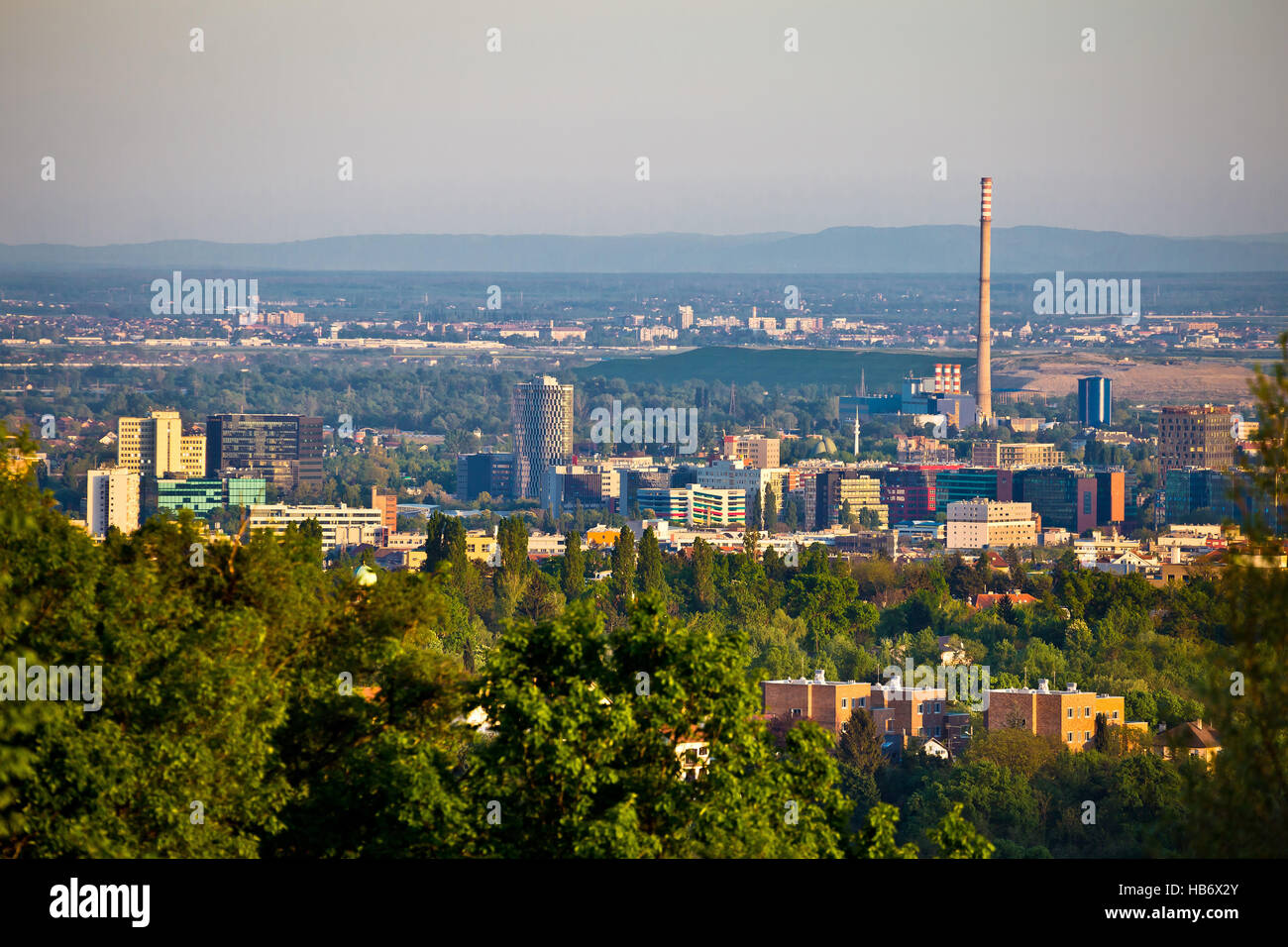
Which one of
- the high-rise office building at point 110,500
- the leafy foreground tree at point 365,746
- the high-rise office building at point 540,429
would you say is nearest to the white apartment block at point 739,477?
the high-rise office building at point 540,429

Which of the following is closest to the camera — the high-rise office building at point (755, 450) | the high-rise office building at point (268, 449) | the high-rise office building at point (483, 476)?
the high-rise office building at point (268, 449)

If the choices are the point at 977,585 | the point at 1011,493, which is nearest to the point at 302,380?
the point at 1011,493

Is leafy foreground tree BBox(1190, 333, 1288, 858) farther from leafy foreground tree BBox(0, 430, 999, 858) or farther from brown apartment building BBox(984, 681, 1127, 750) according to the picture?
brown apartment building BBox(984, 681, 1127, 750)

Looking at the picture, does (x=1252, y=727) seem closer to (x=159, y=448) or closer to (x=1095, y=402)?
(x=159, y=448)

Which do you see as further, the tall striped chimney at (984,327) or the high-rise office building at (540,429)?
the tall striped chimney at (984,327)

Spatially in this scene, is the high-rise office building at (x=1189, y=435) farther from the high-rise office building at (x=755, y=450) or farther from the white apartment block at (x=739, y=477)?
the high-rise office building at (x=755, y=450)

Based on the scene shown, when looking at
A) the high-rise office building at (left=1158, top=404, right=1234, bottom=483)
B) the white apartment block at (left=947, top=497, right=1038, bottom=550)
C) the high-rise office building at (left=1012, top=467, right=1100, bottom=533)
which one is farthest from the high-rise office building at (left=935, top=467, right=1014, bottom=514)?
the high-rise office building at (left=1158, top=404, right=1234, bottom=483)

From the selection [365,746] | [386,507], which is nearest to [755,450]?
[386,507]
